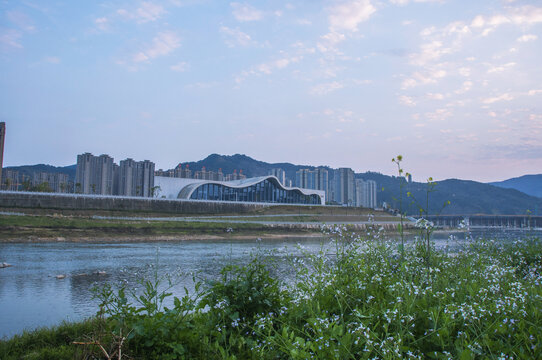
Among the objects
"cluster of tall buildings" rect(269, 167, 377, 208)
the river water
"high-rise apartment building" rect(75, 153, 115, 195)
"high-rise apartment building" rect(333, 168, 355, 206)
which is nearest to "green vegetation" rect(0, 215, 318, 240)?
the river water

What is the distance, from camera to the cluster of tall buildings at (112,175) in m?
96.6

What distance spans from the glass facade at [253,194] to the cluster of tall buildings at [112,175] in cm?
2759

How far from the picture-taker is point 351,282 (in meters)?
4.62

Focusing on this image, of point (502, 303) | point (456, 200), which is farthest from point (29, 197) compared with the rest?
point (456, 200)

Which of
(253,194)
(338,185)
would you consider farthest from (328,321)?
(338,185)

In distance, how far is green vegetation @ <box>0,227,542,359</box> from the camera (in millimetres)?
2955

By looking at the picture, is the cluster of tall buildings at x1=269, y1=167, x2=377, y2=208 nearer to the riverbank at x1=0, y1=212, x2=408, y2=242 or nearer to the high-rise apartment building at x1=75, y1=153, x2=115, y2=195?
the high-rise apartment building at x1=75, y1=153, x2=115, y2=195

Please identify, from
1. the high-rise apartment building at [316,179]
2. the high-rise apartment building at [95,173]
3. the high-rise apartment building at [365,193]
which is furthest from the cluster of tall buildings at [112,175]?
the high-rise apartment building at [365,193]

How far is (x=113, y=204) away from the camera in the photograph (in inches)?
2028

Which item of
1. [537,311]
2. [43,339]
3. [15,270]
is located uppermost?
[537,311]

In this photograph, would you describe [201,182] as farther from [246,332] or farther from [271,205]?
[246,332]

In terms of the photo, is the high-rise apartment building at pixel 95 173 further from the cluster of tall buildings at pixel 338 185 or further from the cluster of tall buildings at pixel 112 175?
the cluster of tall buildings at pixel 338 185

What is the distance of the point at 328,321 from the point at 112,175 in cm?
10707

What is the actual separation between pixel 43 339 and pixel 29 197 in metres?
48.6
